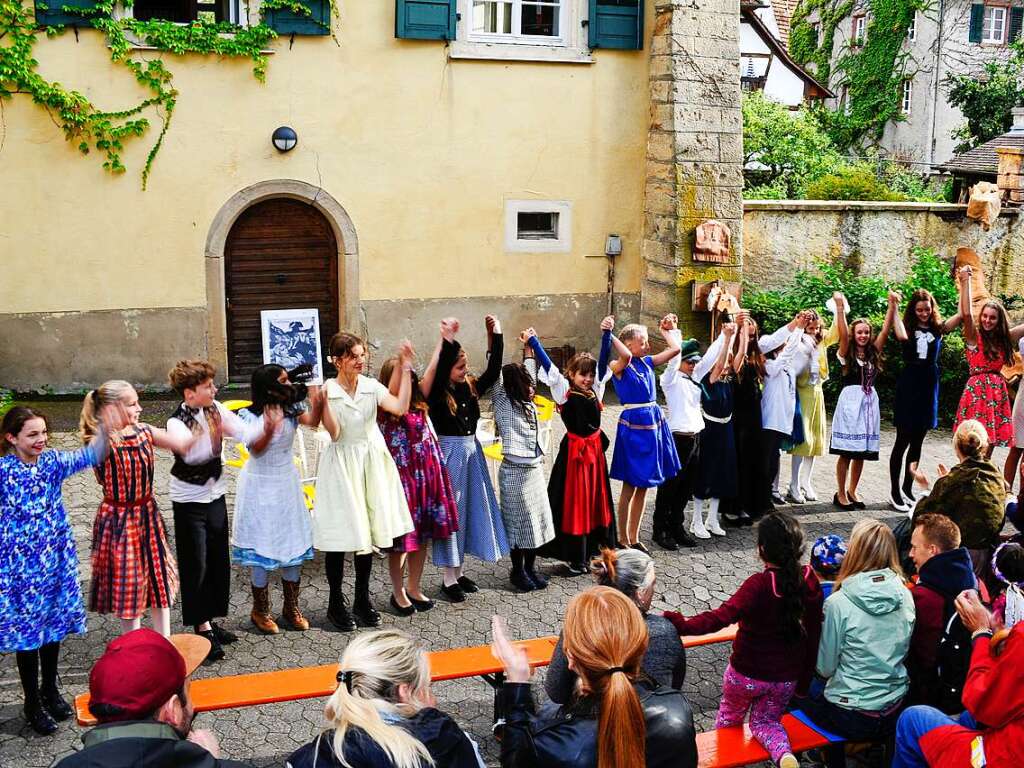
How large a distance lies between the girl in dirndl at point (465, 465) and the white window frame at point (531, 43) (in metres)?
6.54

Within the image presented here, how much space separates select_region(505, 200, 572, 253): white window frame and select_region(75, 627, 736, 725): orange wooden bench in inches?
316

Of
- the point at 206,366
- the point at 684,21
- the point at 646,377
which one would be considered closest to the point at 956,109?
the point at 684,21

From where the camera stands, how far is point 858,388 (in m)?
8.76

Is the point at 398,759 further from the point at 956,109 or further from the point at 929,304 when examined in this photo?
the point at 956,109

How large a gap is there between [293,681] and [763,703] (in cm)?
210

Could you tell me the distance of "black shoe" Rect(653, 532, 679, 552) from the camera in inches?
315

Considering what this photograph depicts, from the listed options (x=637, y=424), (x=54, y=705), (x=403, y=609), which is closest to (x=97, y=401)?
(x=54, y=705)

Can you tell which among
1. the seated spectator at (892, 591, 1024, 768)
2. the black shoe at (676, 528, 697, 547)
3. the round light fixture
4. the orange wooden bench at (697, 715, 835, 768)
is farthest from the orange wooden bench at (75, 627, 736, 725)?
the round light fixture

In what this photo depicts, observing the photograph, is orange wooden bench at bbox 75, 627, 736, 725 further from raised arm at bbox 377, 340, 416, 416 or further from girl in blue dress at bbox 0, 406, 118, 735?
raised arm at bbox 377, 340, 416, 416

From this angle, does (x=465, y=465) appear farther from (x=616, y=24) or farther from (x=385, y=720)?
(x=616, y=24)

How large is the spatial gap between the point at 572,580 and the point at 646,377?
1.40m

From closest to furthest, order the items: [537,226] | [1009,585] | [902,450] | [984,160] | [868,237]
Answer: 1. [1009,585]
2. [902,450]
3. [537,226]
4. [868,237]
5. [984,160]

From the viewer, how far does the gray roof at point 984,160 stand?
18859 millimetres

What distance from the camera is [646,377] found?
24.7 feet
